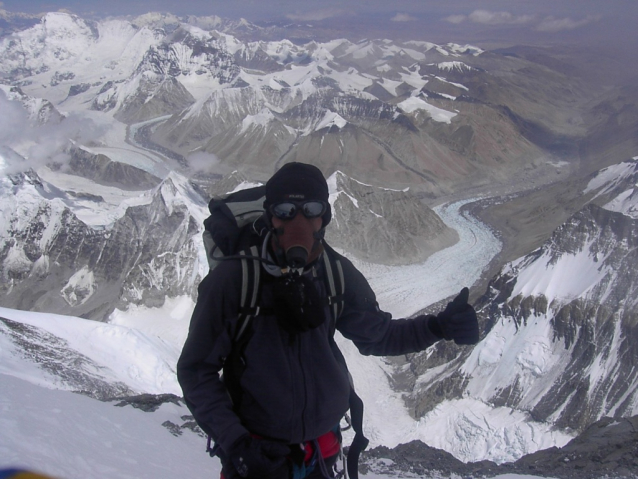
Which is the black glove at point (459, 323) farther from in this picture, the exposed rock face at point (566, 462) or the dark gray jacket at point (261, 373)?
the exposed rock face at point (566, 462)

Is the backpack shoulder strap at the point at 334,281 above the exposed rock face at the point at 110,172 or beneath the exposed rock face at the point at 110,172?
above

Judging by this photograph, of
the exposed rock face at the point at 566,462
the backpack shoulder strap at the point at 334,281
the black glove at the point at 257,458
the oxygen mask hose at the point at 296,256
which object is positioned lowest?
the exposed rock face at the point at 566,462

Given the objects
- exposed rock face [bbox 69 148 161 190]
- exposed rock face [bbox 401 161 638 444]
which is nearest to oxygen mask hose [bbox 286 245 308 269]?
exposed rock face [bbox 401 161 638 444]

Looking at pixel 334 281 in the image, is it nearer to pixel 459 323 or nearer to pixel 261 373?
pixel 261 373

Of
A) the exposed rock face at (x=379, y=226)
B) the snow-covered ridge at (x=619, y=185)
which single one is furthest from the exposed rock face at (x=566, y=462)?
the snow-covered ridge at (x=619, y=185)

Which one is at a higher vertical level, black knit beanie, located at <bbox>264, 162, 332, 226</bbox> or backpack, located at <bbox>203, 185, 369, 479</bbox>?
black knit beanie, located at <bbox>264, 162, 332, 226</bbox>

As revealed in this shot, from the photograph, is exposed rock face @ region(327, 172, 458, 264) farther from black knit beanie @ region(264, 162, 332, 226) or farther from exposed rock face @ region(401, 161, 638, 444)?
black knit beanie @ region(264, 162, 332, 226)
